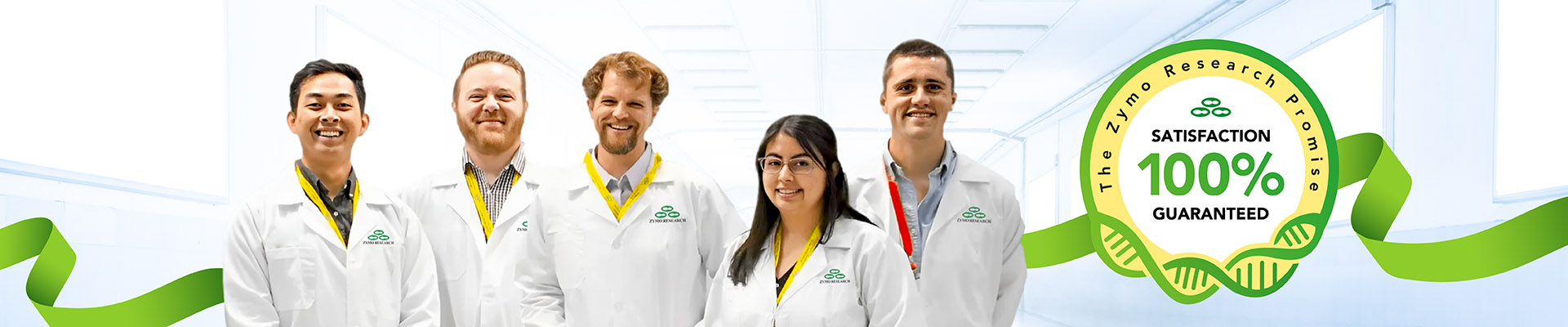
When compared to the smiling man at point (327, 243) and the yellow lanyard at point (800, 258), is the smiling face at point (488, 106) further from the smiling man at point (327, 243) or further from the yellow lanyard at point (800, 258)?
the yellow lanyard at point (800, 258)

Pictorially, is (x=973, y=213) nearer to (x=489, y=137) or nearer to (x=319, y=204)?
(x=489, y=137)

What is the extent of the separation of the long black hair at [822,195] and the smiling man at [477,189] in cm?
103

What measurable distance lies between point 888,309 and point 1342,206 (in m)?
4.12

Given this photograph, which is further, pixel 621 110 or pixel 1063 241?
pixel 1063 241

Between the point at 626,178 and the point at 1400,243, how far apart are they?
13.0 ft

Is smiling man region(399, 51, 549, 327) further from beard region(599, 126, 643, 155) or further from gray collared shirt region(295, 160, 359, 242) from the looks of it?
beard region(599, 126, 643, 155)

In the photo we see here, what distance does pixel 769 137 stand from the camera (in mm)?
2504

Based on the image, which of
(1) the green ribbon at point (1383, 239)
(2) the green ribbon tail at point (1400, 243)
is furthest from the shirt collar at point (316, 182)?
(2) the green ribbon tail at point (1400, 243)

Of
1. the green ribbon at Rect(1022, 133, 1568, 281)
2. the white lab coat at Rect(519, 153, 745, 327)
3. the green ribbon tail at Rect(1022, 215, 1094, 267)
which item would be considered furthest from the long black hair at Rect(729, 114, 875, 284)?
the green ribbon tail at Rect(1022, 215, 1094, 267)

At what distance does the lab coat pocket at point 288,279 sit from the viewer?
301cm

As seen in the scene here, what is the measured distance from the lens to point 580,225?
3.07 meters

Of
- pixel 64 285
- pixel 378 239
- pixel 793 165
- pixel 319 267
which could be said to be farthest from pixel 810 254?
pixel 64 285

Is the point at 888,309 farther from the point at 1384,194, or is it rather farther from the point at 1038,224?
the point at 1038,224

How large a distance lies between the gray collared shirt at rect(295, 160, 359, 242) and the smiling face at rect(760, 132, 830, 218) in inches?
60.2
